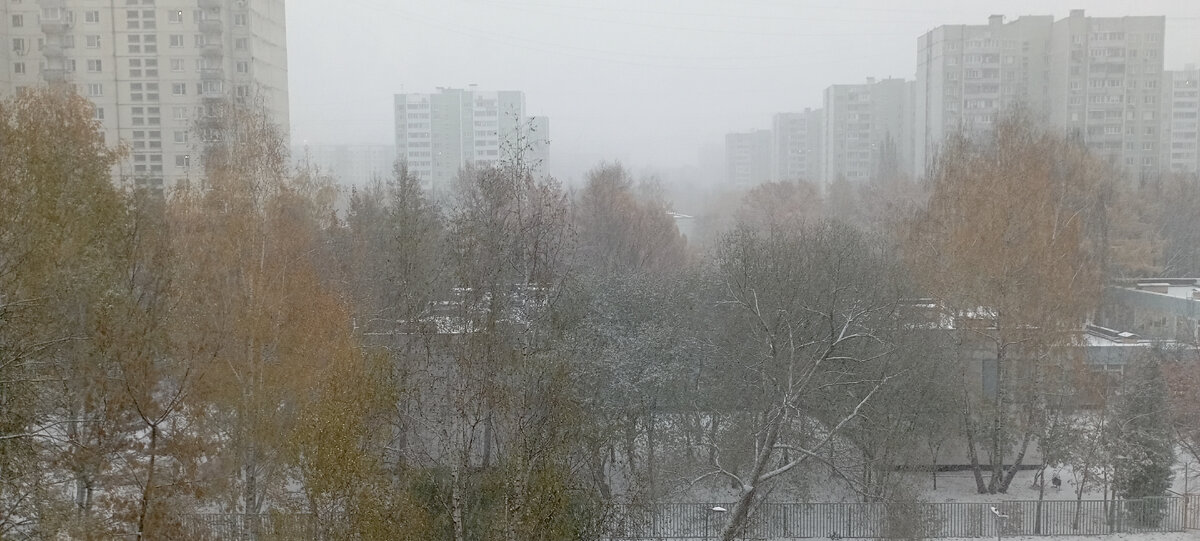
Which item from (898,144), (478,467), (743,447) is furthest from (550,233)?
(898,144)

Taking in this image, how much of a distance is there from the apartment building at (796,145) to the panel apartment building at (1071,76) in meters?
13.3

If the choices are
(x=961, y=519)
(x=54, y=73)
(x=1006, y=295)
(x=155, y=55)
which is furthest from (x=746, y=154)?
(x=961, y=519)

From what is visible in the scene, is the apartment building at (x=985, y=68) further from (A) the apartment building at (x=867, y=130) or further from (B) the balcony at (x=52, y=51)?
(B) the balcony at (x=52, y=51)

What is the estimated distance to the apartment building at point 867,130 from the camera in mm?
37656

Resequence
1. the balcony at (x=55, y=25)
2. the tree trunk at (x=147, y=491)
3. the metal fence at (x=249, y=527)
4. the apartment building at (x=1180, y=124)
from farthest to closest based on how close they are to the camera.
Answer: the apartment building at (x=1180, y=124) → the balcony at (x=55, y=25) → the tree trunk at (x=147, y=491) → the metal fence at (x=249, y=527)

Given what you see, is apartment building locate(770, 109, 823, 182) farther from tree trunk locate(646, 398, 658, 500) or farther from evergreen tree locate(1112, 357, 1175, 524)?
tree trunk locate(646, 398, 658, 500)

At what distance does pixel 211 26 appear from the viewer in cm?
1772

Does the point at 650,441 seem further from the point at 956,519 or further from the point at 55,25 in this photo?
the point at 55,25

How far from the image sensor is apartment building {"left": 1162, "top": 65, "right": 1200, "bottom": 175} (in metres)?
30.0

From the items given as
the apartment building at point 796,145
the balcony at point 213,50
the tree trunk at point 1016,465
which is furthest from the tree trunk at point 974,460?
the apartment building at point 796,145

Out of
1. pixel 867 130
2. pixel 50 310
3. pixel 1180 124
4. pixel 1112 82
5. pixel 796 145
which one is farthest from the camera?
pixel 796 145

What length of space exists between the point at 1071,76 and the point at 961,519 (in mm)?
23415

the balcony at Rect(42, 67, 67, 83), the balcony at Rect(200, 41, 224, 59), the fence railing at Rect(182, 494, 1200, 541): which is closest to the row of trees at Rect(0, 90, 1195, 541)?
the fence railing at Rect(182, 494, 1200, 541)

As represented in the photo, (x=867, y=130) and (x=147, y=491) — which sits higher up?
(x=867, y=130)
